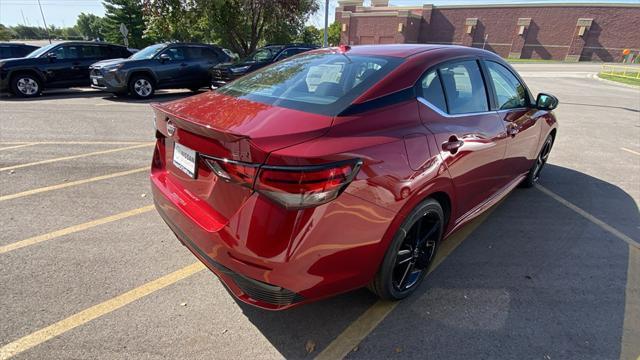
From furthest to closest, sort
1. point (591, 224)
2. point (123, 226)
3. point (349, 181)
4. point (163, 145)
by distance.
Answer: point (591, 224)
point (123, 226)
point (163, 145)
point (349, 181)

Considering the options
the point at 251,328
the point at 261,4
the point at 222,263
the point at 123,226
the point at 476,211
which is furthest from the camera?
the point at 261,4

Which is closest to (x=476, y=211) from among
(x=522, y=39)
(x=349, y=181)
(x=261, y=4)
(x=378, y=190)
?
(x=378, y=190)

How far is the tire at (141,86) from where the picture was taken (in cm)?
1069

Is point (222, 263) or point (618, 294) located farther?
point (618, 294)

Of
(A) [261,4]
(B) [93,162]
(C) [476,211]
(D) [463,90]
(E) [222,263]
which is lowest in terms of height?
(B) [93,162]

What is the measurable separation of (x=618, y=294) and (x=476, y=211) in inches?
45.6

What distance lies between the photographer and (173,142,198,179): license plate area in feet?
6.98

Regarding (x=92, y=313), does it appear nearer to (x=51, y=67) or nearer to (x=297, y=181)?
(x=297, y=181)

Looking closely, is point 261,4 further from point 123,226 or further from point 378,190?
point 378,190

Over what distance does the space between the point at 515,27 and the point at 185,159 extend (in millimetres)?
73928

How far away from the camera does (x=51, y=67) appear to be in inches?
438

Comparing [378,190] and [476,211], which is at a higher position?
[378,190]

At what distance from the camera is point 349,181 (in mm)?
1830

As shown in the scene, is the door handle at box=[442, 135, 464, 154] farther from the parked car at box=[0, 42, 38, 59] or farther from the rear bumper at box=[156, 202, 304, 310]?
the parked car at box=[0, 42, 38, 59]
